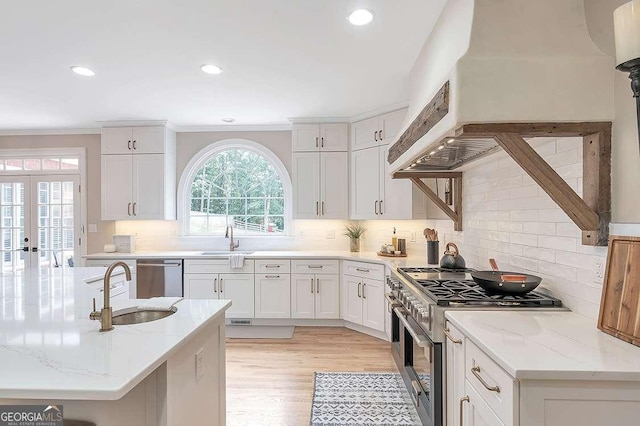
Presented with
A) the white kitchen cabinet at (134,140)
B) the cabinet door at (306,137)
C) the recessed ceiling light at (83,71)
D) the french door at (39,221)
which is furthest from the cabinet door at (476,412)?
the french door at (39,221)

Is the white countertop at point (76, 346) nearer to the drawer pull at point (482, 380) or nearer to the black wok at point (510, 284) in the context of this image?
the drawer pull at point (482, 380)

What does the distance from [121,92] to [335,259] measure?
9.52 ft

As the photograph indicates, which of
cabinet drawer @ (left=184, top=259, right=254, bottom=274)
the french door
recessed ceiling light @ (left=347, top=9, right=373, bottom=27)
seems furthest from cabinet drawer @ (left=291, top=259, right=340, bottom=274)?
the french door

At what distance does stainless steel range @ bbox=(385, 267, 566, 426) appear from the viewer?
1.72 m

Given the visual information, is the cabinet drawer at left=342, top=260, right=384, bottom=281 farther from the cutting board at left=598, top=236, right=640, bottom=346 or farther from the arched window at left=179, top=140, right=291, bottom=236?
the cutting board at left=598, top=236, right=640, bottom=346

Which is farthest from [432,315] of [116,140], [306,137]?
[116,140]

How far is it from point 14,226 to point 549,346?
6287mm

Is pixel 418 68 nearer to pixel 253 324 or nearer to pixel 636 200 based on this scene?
pixel 636 200

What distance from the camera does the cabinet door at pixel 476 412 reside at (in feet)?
4.02

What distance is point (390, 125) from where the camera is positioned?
154 inches

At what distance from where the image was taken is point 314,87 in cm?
334

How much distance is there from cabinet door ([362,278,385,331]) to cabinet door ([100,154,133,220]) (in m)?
3.23

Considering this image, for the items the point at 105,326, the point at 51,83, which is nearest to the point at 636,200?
the point at 105,326

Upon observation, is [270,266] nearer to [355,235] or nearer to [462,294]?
[355,235]
